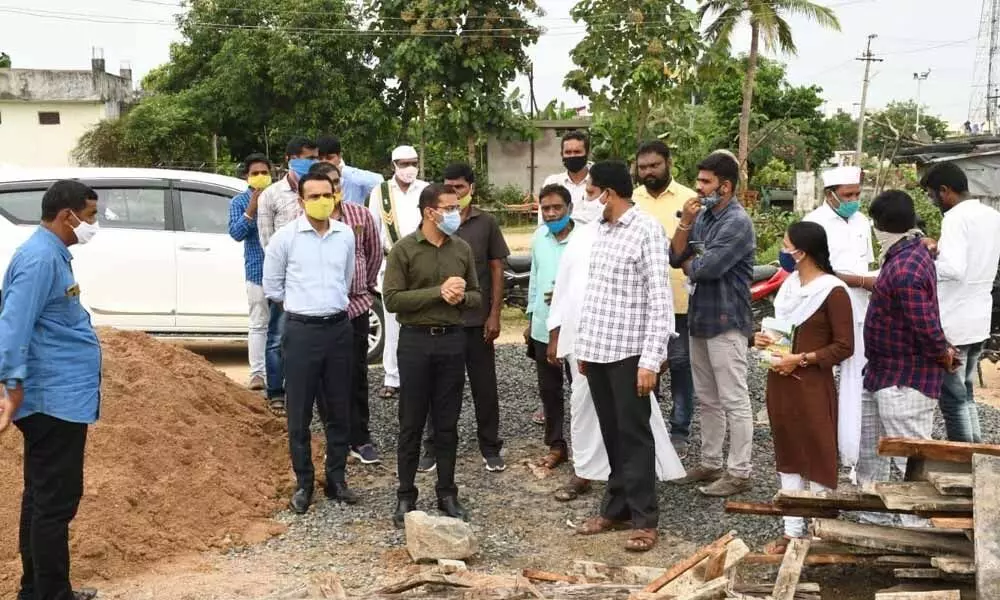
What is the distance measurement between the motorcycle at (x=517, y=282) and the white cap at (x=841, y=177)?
20.5ft

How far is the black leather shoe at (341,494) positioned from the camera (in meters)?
5.82

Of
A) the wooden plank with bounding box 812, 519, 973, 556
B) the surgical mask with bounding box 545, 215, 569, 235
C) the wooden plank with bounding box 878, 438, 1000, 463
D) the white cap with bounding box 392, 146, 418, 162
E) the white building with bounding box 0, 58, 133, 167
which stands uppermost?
the white building with bounding box 0, 58, 133, 167

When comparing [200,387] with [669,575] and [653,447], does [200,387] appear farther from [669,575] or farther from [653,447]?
[669,575]

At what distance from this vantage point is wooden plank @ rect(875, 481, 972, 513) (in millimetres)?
4090

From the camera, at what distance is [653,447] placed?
5.21m

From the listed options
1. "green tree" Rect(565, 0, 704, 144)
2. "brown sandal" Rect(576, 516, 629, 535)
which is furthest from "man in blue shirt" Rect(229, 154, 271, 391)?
"green tree" Rect(565, 0, 704, 144)

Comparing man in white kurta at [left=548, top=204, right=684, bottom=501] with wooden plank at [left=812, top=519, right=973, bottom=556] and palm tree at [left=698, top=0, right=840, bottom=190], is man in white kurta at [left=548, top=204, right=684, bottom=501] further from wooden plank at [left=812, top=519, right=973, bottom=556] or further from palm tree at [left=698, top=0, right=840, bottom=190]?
palm tree at [left=698, top=0, right=840, bottom=190]

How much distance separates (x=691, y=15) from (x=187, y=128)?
1581cm

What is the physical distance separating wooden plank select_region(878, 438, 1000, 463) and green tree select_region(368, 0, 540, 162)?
1833 cm

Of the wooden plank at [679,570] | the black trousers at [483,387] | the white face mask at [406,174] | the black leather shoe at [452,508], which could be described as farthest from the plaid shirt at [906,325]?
the white face mask at [406,174]

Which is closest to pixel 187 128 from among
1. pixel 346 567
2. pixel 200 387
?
pixel 200 387

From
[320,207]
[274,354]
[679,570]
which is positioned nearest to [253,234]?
[274,354]

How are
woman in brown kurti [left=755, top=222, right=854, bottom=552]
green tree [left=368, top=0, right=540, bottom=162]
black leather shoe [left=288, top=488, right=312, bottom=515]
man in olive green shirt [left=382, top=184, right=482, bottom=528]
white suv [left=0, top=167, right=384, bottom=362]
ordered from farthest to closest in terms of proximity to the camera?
green tree [left=368, top=0, right=540, bottom=162] → white suv [left=0, top=167, right=384, bottom=362] → black leather shoe [left=288, top=488, right=312, bottom=515] → man in olive green shirt [left=382, top=184, right=482, bottom=528] → woman in brown kurti [left=755, top=222, right=854, bottom=552]

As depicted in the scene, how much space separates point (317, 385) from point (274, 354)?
1.77 m
